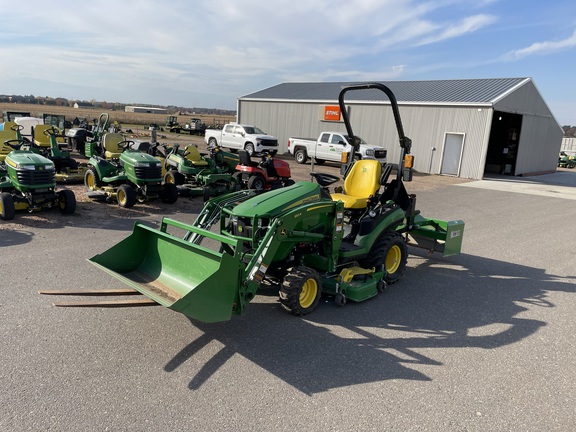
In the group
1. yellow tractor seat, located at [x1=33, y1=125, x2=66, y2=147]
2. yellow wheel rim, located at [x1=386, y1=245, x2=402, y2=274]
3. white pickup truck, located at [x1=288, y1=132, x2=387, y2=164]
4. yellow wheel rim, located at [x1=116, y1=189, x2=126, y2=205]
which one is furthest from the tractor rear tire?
white pickup truck, located at [x1=288, y1=132, x2=387, y2=164]

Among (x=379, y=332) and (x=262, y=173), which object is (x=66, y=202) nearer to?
(x=262, y=173)

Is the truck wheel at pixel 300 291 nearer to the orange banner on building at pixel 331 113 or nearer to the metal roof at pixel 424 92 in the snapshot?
the metal roof at pixel 424 92

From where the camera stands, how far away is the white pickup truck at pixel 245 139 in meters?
23.6

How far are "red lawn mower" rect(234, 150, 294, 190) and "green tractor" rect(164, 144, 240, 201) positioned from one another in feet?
0.94

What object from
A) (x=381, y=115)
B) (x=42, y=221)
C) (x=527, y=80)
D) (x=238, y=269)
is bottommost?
(x=42, y=221)

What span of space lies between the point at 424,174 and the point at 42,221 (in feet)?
59.1

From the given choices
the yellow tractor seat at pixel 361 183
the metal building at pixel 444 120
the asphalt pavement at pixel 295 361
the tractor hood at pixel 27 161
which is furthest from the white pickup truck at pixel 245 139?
the asphalt pavement at pixel 295 361

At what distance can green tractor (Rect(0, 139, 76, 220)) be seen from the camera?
812 cm

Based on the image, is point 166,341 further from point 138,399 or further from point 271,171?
point 271,171

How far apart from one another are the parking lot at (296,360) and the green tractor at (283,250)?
1.03 ft

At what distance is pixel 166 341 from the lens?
388 centimetres

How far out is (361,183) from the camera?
6.02 m

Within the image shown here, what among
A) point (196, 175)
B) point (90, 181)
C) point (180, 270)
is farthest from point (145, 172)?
point (180, 270)

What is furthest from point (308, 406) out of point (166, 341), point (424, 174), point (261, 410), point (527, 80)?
point (527, 80)
